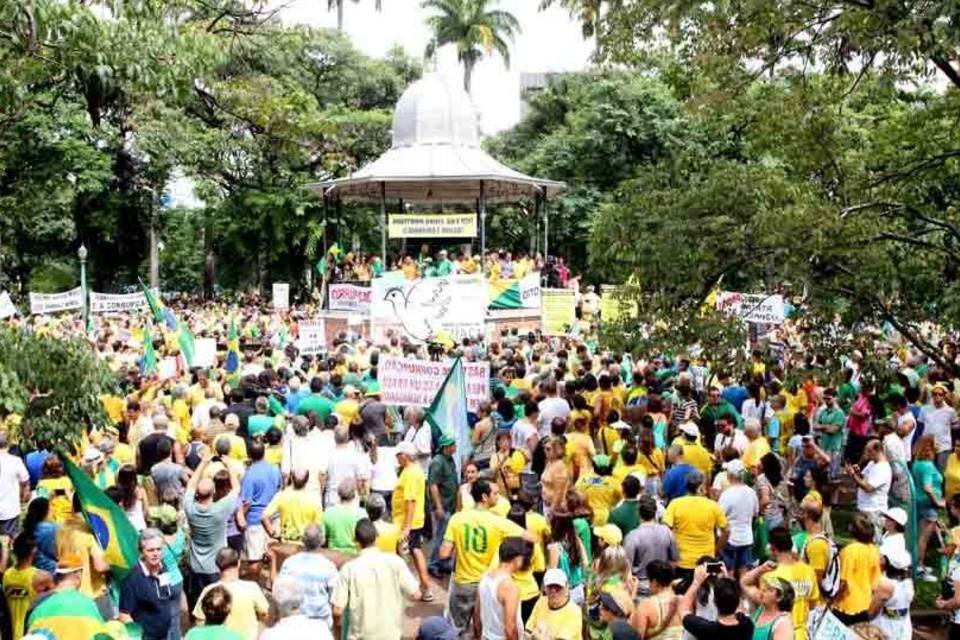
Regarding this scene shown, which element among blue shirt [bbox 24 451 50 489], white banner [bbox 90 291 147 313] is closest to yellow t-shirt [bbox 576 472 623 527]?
blue shirt [bbox 24 451 50 489]

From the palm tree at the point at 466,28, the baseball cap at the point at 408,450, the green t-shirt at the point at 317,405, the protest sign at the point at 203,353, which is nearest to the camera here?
the baseball cap at the point at 408,450

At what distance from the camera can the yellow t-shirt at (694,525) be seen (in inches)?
313

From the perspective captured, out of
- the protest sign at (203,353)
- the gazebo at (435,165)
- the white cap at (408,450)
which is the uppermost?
the gazebo at (435,165)

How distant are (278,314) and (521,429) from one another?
2134 cm

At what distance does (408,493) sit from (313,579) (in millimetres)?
2660

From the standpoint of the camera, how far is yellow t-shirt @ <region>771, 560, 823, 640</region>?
21.8 feet

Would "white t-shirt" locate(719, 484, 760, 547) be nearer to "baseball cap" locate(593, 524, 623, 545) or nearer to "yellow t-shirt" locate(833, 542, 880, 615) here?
"yellow t-shirt" locate(833, 542, 880, 615)

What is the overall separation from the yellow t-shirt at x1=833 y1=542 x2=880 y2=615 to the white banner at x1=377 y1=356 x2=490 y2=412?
489 cm

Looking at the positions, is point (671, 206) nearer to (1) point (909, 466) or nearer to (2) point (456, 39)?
(1) point (909, 466)

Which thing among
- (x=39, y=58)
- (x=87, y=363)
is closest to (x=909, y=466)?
(x=87, y=363)

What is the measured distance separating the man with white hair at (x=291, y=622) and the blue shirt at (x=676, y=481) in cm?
410

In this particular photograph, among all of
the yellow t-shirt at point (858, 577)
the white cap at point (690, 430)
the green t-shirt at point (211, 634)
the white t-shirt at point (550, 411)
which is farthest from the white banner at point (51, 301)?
the yellow t-shirt at point (858, 577)

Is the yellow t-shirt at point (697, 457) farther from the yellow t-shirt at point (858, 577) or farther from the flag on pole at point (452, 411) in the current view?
the yellow t-shirt at point (858, 577)

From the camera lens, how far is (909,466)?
34.3 ft
